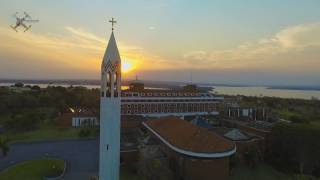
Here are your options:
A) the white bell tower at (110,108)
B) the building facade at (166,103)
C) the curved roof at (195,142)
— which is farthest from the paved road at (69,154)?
the building facade at (166,103)

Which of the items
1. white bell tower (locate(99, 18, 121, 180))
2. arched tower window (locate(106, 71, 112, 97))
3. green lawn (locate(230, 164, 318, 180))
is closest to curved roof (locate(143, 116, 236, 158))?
green lawn (locate(230, 164, 318, 180))

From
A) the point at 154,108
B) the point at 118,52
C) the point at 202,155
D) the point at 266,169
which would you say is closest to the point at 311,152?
the point at 266,169

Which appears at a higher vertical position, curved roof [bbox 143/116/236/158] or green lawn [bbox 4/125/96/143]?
curved roof [bbox 143/116/236/158]

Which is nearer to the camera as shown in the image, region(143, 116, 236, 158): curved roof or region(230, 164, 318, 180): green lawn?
region(143, 116, 236, 158): curved roof

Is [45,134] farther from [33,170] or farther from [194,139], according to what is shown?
[194,139]

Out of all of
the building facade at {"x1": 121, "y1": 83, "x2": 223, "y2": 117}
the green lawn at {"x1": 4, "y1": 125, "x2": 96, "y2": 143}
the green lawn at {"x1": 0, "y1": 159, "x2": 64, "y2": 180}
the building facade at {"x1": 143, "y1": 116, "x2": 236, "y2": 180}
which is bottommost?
the green lawn at {"x1": 0, "y1": 159, "x2": 64, "y2": 180}

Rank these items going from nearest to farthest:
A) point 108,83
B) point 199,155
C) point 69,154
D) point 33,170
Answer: point 108,83 < point 199,155 < point 33,170 < point 69,154

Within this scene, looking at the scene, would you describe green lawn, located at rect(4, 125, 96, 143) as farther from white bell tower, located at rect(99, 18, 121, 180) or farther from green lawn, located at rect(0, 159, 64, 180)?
white bell tower, located at rect(99, 18, 121, 180)

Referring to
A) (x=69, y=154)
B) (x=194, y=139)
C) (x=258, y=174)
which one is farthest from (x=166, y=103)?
(x=194, y=139)

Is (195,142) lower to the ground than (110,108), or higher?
lower
